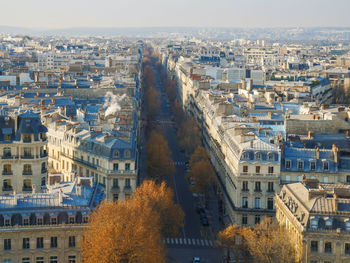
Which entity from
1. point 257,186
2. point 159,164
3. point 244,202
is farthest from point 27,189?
point 159,164

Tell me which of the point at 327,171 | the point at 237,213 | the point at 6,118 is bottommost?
the point at 237,213

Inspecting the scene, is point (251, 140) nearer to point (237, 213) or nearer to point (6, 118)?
point (237, 213)

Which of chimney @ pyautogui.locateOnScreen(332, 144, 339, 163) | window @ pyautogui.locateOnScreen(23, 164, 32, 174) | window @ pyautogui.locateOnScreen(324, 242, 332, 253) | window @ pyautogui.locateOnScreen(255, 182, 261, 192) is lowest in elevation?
window @ pyautogui.locateOnScreen(324, 242, 332, 253)

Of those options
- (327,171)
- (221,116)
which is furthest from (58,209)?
(221,116)

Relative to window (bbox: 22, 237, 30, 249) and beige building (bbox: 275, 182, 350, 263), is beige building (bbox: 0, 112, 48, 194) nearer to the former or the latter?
window (bbox: 22, 237, 30, 249)

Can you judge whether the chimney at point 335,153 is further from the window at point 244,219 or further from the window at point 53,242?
the window at point 53,242

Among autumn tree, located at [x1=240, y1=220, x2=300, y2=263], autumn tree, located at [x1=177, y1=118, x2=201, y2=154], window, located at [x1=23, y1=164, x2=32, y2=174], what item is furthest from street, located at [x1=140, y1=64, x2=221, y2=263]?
window, located at [x1=23, y1=164, x2=32, y2=174]

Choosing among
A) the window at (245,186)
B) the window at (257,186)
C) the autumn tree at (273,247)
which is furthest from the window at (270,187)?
the autumn tree at (273,247)

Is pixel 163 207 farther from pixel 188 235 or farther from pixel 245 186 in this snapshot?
pixel 245 186
